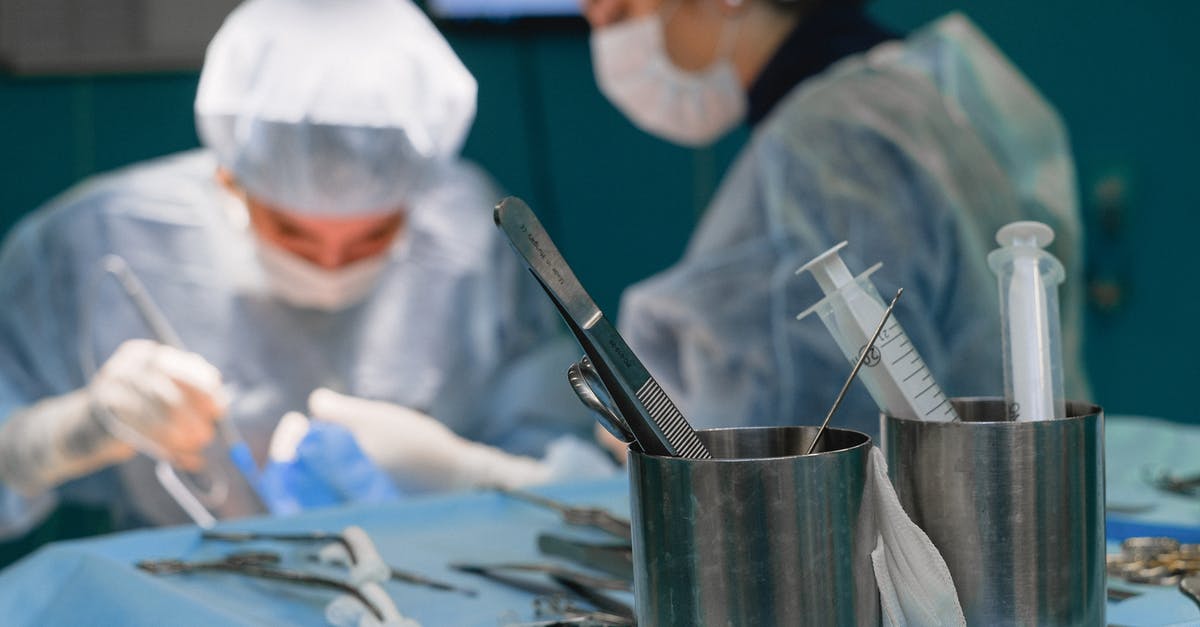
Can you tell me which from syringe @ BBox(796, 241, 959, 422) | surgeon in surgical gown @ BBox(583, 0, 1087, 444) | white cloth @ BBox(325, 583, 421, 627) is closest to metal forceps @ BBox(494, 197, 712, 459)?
syringe @ BBox(796, 241, 959, 422)

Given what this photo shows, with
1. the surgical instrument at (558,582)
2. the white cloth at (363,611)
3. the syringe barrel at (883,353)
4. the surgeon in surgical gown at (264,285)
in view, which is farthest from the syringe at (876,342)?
the surgeon in surgical gown at (264,285)

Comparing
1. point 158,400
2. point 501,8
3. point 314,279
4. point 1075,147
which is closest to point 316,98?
point 314,279

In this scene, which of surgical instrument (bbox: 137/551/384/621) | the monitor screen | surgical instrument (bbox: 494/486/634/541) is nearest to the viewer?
surgical instrument (bbox: 137/551/384/621)

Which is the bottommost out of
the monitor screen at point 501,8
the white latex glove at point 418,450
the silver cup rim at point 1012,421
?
the white latex glove at point 418,450

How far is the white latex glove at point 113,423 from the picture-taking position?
6.94 ft

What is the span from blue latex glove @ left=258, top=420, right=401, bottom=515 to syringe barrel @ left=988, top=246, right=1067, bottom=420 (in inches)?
60.8

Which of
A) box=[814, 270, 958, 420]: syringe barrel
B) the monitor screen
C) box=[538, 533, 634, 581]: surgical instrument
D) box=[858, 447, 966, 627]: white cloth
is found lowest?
box=[538, 533, 634, 581]: surgical instrument

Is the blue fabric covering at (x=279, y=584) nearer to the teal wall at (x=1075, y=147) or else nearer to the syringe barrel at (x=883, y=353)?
the syringe barrel at (x=883, y=353)

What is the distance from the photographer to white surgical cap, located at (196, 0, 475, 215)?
2139 mm

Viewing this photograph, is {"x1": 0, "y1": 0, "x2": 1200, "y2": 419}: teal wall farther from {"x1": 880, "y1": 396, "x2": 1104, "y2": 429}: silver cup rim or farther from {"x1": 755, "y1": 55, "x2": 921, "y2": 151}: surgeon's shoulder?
{"x1": 880, "y1": 396, "x2": 1104, "y2": 429}: silver cup rim

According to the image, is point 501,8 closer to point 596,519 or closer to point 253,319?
point 253,319

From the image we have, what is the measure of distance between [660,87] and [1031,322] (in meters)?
1.92

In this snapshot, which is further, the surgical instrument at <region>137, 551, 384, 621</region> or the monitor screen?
the monitor screen

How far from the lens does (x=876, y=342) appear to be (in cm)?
69
